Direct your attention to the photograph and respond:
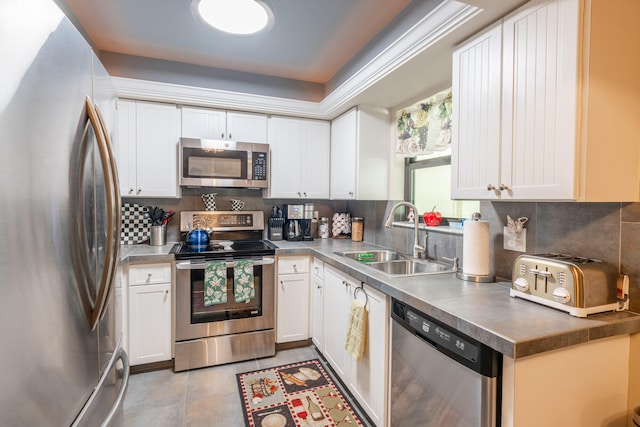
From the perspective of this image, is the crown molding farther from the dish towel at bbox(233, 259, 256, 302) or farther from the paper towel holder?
the dish towel at bbox(233, 259, 256, 302)

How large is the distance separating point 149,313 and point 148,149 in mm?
1337

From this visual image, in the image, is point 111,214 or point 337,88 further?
point 337,88

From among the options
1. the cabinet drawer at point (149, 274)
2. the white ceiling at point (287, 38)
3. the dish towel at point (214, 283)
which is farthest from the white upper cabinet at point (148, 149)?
the dish towel at point (214, 283)

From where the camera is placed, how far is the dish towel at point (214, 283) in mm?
2396

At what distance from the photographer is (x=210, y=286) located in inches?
94.5

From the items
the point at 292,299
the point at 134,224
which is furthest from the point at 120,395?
the point at 134,224

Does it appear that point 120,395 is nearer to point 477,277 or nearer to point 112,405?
point 112,405

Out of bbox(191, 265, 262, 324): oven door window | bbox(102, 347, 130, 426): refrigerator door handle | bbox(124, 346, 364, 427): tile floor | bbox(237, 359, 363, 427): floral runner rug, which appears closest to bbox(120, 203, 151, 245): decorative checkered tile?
bbox(191, 265, 262, 324): oven door window

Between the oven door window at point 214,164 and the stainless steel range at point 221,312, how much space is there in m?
0.63

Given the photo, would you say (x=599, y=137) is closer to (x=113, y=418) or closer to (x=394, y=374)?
(x=394, y=374)

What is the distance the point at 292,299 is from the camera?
275 centimetres

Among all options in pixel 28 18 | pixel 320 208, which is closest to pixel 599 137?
pixel 28 18

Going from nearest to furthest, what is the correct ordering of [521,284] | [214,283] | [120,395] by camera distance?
[120,395] → [521,284] → [214,283]

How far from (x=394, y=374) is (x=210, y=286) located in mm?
1488
